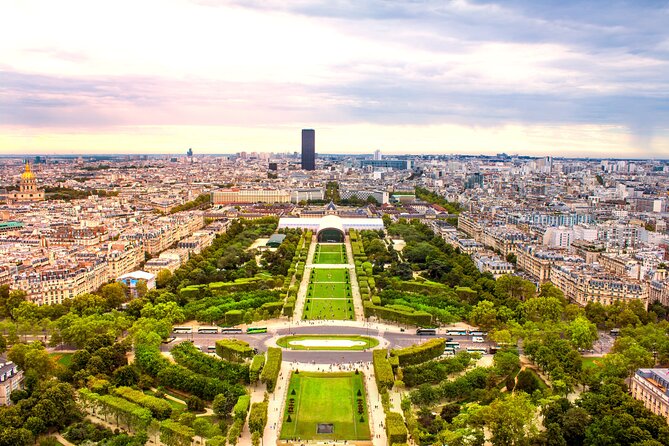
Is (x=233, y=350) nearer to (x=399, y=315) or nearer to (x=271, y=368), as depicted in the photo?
(x=271, y=368)

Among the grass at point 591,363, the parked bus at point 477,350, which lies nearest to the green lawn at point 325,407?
the parked bus at point 477,350

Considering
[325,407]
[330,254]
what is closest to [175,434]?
[325,407]

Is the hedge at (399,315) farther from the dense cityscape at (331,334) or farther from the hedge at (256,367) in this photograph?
the hedge at (256,367)

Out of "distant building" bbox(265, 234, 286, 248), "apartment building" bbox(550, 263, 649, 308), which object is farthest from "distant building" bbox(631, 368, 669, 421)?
"distant building" bbox(265, 234, 286, 248)

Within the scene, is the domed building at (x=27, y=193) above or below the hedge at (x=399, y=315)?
above

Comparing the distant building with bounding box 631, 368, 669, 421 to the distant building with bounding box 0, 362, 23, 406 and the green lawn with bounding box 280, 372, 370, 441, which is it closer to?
the green lawn with bounding box 280, 372, 370, 441

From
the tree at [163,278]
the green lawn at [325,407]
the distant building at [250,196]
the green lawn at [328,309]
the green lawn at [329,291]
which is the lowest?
the green lawn at [325,407]
